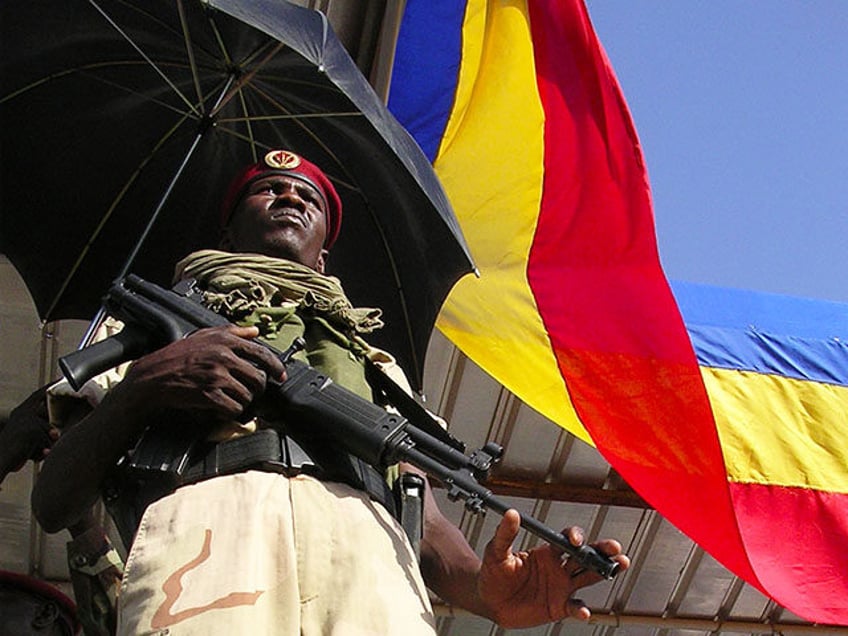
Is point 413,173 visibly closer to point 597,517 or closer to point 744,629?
point 597,517

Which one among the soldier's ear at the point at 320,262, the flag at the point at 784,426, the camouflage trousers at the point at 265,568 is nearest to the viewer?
the camouflage trousers at the point at 265,568

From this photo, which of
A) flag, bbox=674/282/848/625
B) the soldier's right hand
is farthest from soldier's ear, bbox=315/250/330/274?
flag, bbox=674/282/848/625

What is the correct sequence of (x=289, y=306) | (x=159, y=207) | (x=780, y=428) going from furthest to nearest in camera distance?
(x=780, y=428) → (x=159, y=207) → (x=289, y=306)

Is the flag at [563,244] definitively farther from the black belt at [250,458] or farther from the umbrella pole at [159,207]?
the black belt at [250,458]

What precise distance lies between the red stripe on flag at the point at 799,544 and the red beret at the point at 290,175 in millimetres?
2471

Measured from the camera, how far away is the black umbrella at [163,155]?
10.9 ft

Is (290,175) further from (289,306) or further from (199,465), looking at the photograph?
(199,465)

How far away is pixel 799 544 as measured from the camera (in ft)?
16.9

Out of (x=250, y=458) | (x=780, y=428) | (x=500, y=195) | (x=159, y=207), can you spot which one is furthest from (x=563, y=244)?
(x=250, y=458)

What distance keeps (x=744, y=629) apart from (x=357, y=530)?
6011 millimetres

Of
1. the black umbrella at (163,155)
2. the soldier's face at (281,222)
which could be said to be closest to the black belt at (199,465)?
the soldier's face at (281,222)

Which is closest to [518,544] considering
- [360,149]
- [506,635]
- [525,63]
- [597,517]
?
[597,517]

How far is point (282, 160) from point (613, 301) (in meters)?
1.95

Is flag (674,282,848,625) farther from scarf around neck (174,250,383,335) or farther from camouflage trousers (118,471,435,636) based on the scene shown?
camouflage trousers (118,471,435,636)
